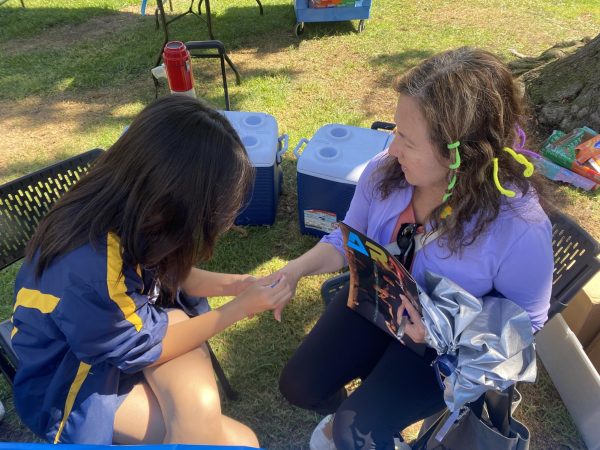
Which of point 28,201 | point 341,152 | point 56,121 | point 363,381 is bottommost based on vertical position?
point 56,121

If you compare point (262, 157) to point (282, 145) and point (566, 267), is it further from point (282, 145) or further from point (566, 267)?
point (566, 267)

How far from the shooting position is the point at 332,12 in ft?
15.8

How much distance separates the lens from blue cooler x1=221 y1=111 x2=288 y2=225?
242 cm

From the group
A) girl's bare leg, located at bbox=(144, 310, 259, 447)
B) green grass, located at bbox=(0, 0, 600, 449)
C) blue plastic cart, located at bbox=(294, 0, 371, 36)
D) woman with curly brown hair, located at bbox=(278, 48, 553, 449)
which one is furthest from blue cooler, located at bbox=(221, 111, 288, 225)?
blue plastic cart, located at bbox=(294, 0, 371, 36)

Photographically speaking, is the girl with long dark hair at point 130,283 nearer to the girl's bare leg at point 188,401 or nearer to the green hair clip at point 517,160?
the girl's bare leg at point 188,401

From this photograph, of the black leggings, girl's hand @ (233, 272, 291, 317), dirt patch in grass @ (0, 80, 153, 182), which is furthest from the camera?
dirt patch in grass @ (0, 80, 153, 182)

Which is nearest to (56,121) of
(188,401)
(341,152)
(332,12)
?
(341,152)

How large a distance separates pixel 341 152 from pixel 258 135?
0.45 meters

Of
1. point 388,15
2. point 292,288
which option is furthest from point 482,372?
point 388,15

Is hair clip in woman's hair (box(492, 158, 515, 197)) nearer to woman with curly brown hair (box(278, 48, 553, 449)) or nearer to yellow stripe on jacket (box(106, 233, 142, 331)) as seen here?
woman with curly brown hair (box(278, 48, 553, 449))

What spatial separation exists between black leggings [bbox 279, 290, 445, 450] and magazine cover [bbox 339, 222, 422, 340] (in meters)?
0.08

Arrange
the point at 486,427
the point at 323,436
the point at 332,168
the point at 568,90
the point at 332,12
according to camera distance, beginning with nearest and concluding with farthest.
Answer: the point at 486,427, the point at 323,436, the point at 332,168, the point at 568,90, the point at 332,12

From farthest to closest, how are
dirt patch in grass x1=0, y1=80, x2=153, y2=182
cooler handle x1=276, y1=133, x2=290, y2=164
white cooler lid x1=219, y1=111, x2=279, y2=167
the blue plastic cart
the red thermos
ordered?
the blue plastic cart → dirt patch in grass x1=0, y1=80, x2=153, y2=182 → the red thermos → cooler handle x1=276, y1=133, x2=290, y2=164 → white cooler lid x1=219, y1=111, x2=279, y2=167

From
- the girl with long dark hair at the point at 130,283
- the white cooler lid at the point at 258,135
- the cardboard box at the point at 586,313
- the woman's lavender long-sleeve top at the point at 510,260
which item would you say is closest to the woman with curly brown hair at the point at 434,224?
the woman's lavender long-sleeve top at the point at 510,260
